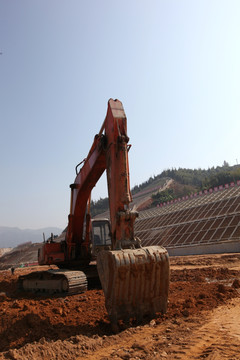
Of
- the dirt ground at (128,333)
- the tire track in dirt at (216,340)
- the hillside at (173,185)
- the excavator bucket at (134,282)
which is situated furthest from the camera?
the hillside at (173,185)

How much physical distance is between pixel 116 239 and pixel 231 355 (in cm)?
298

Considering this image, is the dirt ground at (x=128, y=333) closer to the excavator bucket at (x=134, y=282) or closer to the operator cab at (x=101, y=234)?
the excavator bucket at (x=134, y=282)

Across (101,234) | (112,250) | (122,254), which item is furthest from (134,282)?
(101,234)

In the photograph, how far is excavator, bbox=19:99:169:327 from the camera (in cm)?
512

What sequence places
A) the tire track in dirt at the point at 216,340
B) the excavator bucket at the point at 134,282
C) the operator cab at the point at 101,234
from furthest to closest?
1. the operator cab at the point at 101,234
2. the excavator bucket at the point at 134,282
3. the tire track in dirt at the point at 216,340

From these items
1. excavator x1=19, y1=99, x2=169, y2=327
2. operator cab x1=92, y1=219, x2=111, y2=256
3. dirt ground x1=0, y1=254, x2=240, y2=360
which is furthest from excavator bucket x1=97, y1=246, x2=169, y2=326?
operator cab x1=92, y1=219, x2=111, y2=256

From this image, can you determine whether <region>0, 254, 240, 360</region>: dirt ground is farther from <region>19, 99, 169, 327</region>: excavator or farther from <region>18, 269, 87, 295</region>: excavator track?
<region>18, 269, 87, 295</region>: excavator track

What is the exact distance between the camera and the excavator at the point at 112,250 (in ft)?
16.8

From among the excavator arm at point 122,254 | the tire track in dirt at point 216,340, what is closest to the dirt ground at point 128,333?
the tire track in dirt at point 216,340

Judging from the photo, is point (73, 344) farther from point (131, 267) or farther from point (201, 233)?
point (201, 233)

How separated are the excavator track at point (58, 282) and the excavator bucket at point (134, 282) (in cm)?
348

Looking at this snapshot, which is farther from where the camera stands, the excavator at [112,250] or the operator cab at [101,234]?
the operator cab at [101,234]

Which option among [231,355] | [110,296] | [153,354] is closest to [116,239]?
[110,296]

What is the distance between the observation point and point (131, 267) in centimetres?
509
